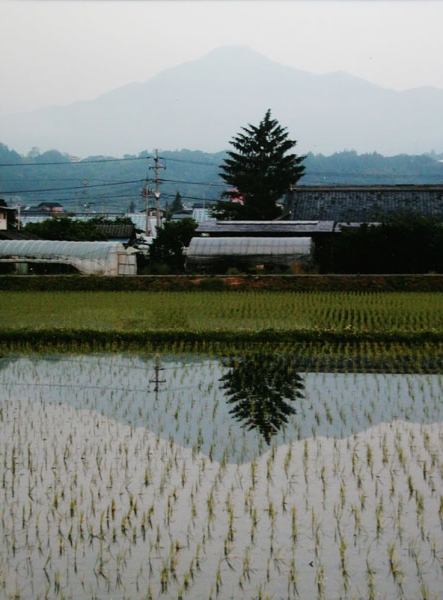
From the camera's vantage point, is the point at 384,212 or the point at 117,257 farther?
the point at 384,212

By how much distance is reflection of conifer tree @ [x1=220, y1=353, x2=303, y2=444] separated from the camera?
22.8 feet

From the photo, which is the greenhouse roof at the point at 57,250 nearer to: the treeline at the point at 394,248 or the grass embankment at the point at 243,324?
the treeline at the point at 394,248

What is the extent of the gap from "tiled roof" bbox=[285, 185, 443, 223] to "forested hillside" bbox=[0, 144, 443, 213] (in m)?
75.0

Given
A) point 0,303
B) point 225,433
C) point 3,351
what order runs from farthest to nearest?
point 0,303 → point 3,351 → point 225,433

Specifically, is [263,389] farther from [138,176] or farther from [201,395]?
[138,176]

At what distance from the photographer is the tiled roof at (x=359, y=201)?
30.4 m

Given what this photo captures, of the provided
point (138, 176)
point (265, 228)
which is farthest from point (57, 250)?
point (138, 176)

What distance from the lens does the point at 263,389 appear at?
834cm

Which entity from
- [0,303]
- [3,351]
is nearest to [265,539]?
[3,351]

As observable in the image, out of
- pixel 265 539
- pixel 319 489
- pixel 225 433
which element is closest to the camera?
pixel 265 539

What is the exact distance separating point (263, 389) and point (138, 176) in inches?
5060

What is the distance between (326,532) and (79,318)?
10.2 meters

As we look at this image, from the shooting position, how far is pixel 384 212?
98.9 feet

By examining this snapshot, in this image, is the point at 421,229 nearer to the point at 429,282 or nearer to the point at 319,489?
the point at 429,282
